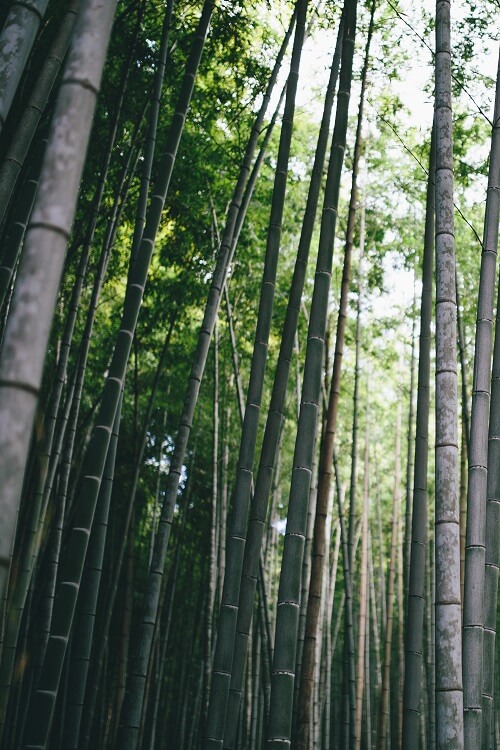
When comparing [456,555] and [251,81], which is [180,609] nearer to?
[251,81]

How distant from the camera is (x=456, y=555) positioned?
212 cm

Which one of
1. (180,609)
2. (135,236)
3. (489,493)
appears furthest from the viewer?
(180,609)

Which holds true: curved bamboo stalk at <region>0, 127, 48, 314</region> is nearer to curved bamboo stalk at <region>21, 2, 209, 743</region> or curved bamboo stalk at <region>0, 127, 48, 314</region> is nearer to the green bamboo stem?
curved bamboo stalk at <region>21, 2, 209, 743</region>

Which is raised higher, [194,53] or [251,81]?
[251,81]

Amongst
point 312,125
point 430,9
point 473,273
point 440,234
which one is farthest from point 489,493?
point 312,125

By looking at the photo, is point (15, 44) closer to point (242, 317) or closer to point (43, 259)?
point (43, 259)

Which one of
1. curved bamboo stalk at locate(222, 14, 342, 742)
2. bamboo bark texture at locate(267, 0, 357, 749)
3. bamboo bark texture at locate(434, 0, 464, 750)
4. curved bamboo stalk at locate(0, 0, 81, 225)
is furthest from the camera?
curved bamboo stalk at locate(222, 14, 342, 742)

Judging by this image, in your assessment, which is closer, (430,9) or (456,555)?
(456,555)

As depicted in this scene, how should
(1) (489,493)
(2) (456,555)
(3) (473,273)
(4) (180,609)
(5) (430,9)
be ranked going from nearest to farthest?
1. (2) (456,555)
2. (1) (489,493)
3. (5) (430,9)
4. (3) (473,273)
5. (4) (180,609)

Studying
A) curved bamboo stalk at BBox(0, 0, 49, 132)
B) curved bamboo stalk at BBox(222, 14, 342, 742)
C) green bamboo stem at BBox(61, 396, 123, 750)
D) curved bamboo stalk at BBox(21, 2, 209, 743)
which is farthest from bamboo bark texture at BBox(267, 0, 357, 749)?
curved bamboo stalk at BBox(0, 0, 49, 132)

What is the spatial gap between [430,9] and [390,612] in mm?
5189

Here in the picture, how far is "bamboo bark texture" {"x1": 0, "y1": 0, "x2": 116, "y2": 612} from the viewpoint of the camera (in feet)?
3.99

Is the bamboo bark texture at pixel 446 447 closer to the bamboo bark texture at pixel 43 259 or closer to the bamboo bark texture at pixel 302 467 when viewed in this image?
the bamboo bark texture at pixel 302 467

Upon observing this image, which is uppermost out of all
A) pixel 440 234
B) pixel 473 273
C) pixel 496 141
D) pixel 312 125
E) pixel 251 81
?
pixel 312 125
